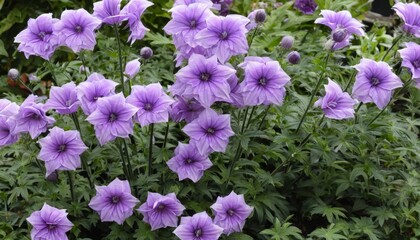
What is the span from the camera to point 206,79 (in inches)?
83.8

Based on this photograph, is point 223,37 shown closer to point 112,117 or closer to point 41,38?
point 112,117

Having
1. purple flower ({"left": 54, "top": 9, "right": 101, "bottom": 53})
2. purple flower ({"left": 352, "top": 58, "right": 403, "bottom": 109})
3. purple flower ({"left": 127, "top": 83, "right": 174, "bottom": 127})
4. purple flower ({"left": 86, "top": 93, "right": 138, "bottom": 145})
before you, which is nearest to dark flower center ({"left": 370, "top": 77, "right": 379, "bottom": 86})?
purple flower ({"left": 352, "top": 58, "right": 403, "bottom": 109})

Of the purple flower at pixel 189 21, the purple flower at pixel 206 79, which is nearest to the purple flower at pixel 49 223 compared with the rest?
the purple flower at pixel 206 79

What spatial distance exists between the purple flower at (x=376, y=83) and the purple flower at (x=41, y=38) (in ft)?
3.58

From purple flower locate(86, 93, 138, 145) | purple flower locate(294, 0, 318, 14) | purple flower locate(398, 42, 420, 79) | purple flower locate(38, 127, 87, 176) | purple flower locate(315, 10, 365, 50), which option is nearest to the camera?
purple flower locate(86, 93, 138, 145)

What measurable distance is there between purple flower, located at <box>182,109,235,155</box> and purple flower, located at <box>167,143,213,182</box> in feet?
0.30

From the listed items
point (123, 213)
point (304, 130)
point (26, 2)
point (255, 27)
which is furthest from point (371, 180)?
point (26, 2)

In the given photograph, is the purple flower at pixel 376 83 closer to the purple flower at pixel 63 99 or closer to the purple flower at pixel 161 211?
the purple flower at pixel 161 211

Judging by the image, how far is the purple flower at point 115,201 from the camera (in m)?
2.27

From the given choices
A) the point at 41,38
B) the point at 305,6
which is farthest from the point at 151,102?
the point at 305,6

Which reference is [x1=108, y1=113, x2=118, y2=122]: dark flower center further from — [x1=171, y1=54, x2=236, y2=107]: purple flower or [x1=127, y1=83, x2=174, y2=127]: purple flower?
[x1=171, y1=54, x2=236, y2=107]: purple flower

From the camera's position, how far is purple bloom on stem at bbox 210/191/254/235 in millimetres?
2270

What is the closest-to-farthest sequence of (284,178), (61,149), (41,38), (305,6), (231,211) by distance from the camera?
(61,149), (231,211), (41,38), (284,178), (305,6)

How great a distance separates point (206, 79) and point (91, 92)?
1.26ft
